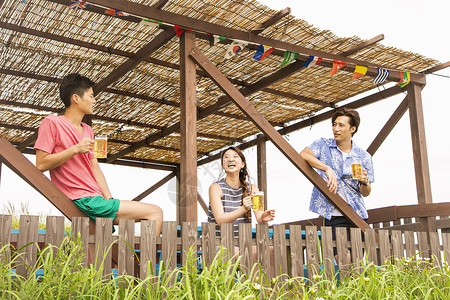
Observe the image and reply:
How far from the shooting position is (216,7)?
4.36 meters

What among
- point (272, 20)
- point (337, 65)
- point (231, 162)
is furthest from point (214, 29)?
point (337, 65)

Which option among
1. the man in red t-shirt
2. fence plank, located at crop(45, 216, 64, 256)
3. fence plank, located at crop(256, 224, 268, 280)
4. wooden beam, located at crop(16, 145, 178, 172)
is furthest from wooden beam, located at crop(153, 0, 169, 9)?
wooden beam, located at crop(16, 145, 178, 172)

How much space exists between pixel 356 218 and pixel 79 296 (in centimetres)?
291

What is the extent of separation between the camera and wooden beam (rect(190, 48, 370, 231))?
4.38 m

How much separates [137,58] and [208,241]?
248 cm

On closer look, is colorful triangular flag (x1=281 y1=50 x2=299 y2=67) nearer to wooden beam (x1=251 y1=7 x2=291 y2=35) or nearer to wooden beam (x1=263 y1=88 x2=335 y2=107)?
wooden beam (x1=251 y1=7 x2=291 y2=35)

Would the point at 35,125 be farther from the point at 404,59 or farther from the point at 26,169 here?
the point at 404,59

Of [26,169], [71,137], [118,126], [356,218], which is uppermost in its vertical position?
[118,126]

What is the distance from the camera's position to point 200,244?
3385mm

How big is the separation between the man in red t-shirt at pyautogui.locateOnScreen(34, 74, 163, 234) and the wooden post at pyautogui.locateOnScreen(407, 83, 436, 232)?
358 cm

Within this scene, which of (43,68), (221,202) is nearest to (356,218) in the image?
(221,202)

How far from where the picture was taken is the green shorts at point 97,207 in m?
3.24

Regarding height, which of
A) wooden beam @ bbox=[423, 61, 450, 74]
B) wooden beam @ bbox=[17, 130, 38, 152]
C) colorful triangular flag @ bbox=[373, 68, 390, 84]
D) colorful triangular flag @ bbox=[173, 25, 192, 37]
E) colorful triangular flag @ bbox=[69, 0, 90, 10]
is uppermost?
wooden beam @ bbox=[423, 61, 450, 74]

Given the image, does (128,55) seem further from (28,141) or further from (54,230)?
(28,141)
